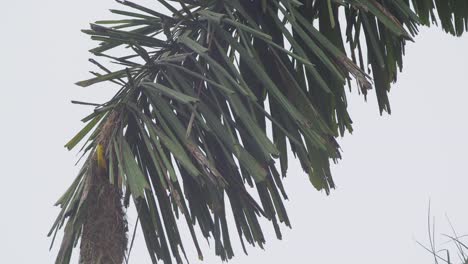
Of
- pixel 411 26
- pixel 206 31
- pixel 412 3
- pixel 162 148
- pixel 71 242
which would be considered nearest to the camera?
pixel 71 242

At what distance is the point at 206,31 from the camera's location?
230 centimetres

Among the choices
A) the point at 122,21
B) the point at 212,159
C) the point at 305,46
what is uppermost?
the point at 122,21

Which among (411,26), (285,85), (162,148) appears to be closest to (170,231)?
(162,148)

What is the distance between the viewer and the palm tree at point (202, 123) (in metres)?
1.99

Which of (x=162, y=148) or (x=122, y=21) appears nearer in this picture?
(x=162, y=148)

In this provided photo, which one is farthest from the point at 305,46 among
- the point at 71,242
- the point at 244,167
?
the point at 71,242

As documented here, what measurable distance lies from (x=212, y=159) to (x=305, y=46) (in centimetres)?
55

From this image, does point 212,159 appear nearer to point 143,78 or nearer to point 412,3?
point 143,78

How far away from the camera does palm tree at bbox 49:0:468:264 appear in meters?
1.99

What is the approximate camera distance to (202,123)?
81.7 inches

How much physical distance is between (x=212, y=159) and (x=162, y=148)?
140mm

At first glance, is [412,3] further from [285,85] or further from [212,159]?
[212,159]

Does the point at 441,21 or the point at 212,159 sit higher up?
the point at 441,21

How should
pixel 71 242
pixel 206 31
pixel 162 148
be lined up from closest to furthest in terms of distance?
1. pixel 71 242
2. pixel 162 148
3. pixel 206 31
